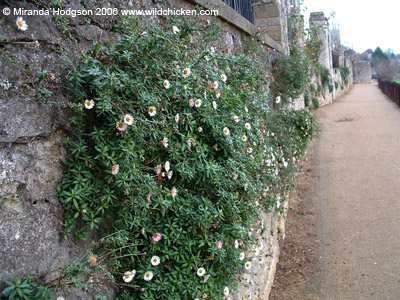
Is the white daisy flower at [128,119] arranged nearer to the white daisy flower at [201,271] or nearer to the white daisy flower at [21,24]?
the white daisy flower at [21,24]

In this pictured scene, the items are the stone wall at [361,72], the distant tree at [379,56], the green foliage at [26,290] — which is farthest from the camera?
the distant tree at [379,56]

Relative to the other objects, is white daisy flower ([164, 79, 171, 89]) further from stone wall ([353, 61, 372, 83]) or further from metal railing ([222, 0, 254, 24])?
stone wall ([353, 61, 372, 83])

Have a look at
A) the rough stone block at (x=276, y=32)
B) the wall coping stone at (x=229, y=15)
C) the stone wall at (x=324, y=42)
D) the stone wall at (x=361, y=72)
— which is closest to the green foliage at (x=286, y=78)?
the wall coping stone at (x=229, y=15)

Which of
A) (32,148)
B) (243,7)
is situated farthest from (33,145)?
(243,7)

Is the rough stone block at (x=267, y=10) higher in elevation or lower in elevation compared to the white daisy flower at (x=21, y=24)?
higher

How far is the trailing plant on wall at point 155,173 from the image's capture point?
1.53m

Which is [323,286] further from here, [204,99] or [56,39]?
[56,39]

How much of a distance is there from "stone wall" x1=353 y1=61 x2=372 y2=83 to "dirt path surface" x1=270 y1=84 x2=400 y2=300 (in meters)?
35.5

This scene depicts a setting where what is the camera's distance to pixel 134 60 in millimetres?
1741

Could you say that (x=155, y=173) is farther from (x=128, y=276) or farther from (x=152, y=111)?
(x=128, y=276)

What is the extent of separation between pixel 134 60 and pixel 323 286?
2.75 metres

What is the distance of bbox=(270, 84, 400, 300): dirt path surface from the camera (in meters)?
3.34

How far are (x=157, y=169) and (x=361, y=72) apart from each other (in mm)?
42795

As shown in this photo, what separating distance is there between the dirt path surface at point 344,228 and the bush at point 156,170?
5.38 feet
